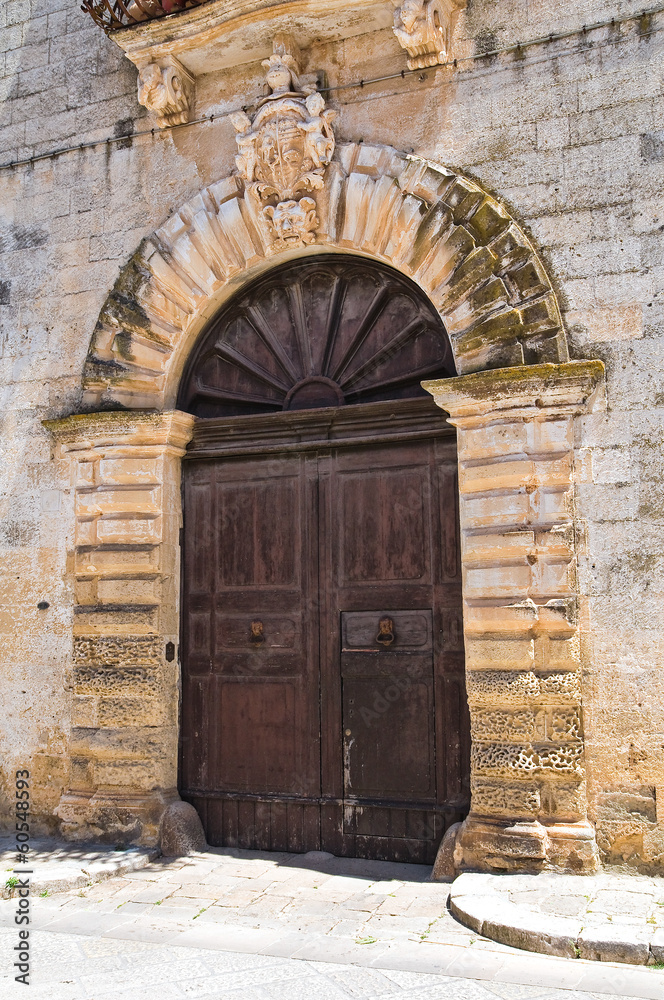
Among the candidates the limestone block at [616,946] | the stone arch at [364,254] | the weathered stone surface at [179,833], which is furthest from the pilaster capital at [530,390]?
the weathered stone surface at [179,833]

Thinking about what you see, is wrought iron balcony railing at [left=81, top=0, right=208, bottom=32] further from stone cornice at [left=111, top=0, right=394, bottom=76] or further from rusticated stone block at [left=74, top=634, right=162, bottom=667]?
rusticated stone block at [left=74, top=634, right=162, bottom=667]

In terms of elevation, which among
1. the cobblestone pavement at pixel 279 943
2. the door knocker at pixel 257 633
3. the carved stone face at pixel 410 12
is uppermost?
the carved stone face at pixel 410 12

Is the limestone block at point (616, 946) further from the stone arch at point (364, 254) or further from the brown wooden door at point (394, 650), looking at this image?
the stone arch at point (364, 254)

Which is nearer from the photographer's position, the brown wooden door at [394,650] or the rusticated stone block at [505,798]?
the rusticated stone block at [505,798]

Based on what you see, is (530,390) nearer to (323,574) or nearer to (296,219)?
(323,574)

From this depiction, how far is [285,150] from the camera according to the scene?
544 centimetres

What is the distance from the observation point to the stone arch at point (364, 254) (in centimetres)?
493

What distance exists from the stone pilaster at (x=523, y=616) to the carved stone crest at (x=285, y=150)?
1.48 metres

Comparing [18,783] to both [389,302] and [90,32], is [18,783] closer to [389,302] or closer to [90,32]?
[389,302]

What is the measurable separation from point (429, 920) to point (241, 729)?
182 centimetres

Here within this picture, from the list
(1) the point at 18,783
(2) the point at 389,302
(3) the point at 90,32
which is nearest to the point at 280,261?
(2) the point at 389,302

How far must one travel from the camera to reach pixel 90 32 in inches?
250

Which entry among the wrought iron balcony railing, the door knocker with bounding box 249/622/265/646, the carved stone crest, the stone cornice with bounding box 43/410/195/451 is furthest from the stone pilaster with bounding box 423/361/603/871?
the wrought iron balcony railing

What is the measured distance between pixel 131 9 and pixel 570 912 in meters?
5.69
